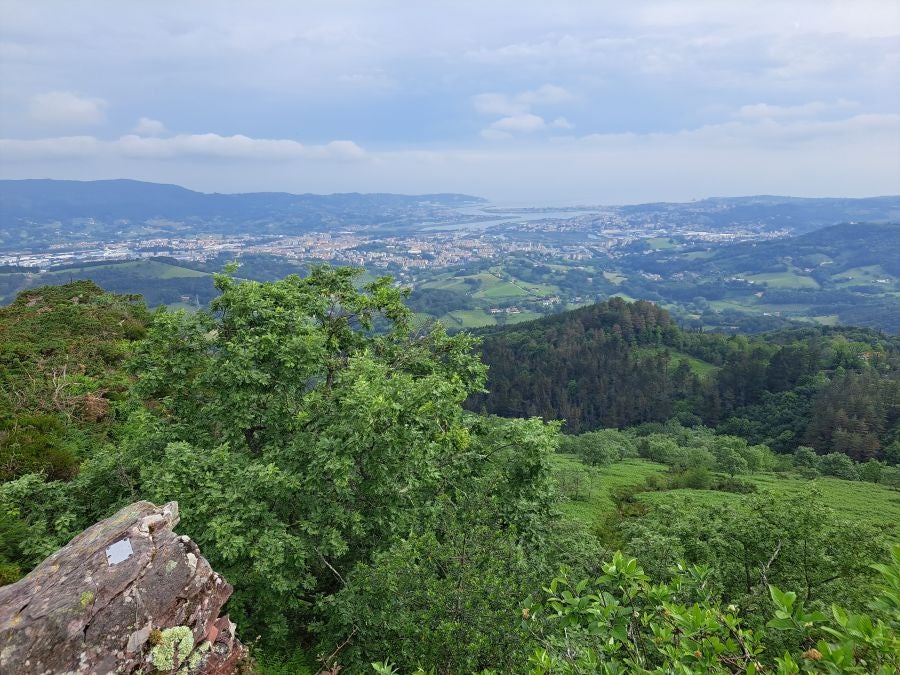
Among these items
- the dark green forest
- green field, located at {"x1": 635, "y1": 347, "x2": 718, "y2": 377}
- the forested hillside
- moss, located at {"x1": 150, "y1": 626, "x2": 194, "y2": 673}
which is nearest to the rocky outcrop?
moss, located at {"x1": 150, "y1": 626, "x2": 194, "y2": 673}

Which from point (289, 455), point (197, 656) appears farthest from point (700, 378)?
point (197, 656)

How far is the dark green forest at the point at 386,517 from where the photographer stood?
17.5 ft

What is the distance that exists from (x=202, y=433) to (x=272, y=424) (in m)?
2.28

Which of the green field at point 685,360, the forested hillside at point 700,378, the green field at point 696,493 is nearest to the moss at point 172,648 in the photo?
the green field at point 696,493

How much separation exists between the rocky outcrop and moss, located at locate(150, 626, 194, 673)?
0.05ft

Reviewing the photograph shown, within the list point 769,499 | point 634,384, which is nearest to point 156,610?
point 769,499

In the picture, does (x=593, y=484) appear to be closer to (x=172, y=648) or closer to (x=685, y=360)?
(x=172, y=648)

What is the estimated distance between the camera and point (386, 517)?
13836 mm

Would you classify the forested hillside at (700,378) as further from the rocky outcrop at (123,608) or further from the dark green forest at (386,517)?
the rocky outcrop at (123,608)

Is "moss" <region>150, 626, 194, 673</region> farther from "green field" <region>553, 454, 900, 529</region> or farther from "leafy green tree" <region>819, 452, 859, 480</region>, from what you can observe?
"leafy green tree" <region>819, 452, 859, 480</region>

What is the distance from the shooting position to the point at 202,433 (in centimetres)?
1533

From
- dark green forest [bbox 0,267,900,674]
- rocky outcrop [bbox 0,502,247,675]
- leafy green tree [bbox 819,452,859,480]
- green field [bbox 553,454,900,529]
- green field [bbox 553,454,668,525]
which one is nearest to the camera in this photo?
dark green forest [bbox 0,267,900,674]

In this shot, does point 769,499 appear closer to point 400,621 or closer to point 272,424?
point 400,621

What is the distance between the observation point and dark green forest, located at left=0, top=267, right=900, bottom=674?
532 cm
